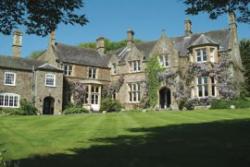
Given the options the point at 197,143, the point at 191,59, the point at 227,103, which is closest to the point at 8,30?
the point at 197,143

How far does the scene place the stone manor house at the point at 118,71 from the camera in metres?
40.5

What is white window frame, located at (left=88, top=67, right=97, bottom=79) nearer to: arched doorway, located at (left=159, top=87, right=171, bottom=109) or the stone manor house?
the stone manor house

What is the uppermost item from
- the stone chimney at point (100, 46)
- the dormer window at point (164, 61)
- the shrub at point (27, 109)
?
the stone chimney at point (100, 46)

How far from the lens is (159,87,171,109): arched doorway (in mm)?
44031

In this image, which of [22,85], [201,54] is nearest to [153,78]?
[201,54]

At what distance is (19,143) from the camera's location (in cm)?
1441

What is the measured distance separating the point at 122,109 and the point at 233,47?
581 inches

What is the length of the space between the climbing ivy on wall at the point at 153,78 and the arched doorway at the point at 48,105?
38.0 ft

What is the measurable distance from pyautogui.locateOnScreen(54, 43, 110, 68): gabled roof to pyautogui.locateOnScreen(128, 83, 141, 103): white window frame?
5.81 meters

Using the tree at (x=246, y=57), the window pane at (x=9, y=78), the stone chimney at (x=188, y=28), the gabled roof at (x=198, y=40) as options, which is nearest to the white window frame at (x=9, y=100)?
the window pane at (x=9, y=78)

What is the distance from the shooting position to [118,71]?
4822 centimetres

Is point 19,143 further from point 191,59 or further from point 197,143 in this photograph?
point 191,59

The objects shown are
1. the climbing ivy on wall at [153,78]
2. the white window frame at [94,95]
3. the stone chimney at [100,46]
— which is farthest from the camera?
the stone chimney at [100,46]

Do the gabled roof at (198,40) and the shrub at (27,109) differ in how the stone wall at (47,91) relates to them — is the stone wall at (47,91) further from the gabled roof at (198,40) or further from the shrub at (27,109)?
the gabled roof at (198,40)
